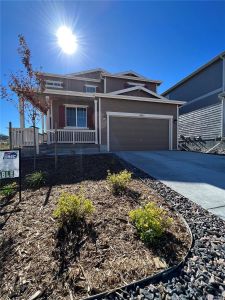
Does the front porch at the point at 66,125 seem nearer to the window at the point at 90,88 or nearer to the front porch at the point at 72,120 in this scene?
the front porch at the point at 72,120

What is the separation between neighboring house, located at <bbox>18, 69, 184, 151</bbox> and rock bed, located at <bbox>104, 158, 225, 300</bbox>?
29.3 ft

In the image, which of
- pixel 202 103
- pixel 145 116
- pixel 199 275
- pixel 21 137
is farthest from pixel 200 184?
pixel 202 103

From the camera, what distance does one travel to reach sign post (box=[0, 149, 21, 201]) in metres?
3.82

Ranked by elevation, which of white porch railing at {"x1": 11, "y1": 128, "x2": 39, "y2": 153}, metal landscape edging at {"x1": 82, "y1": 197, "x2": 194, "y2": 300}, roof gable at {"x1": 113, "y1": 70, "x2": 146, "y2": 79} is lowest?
metal landscape edging at {"x1": 82, "y1": 197, "x2": 194, "y2": 300}

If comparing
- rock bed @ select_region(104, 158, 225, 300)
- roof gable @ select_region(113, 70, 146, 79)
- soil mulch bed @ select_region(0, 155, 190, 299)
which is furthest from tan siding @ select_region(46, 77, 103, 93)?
rock bed @ select_region(104, 158, 225, 300)

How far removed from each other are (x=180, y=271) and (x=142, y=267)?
44cm

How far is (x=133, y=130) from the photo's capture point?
1234 centimetres

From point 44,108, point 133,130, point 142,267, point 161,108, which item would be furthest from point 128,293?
point 161,108

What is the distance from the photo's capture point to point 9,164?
12.8 ft

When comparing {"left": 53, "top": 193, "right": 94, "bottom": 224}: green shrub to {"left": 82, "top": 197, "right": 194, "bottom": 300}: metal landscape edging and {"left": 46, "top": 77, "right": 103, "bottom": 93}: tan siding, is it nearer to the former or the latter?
{"left": 82, "top": 197, "right": 194, "bottom": 300}: metal landscape edging

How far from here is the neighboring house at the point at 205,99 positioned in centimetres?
1341

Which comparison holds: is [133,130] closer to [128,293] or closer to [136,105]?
[136,105]

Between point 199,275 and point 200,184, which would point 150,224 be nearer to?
point 199,275

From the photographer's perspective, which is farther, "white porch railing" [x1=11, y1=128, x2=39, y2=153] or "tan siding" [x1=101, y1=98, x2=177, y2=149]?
"tan siding" [x1=101, y1=98, x2=177, y2=149]
